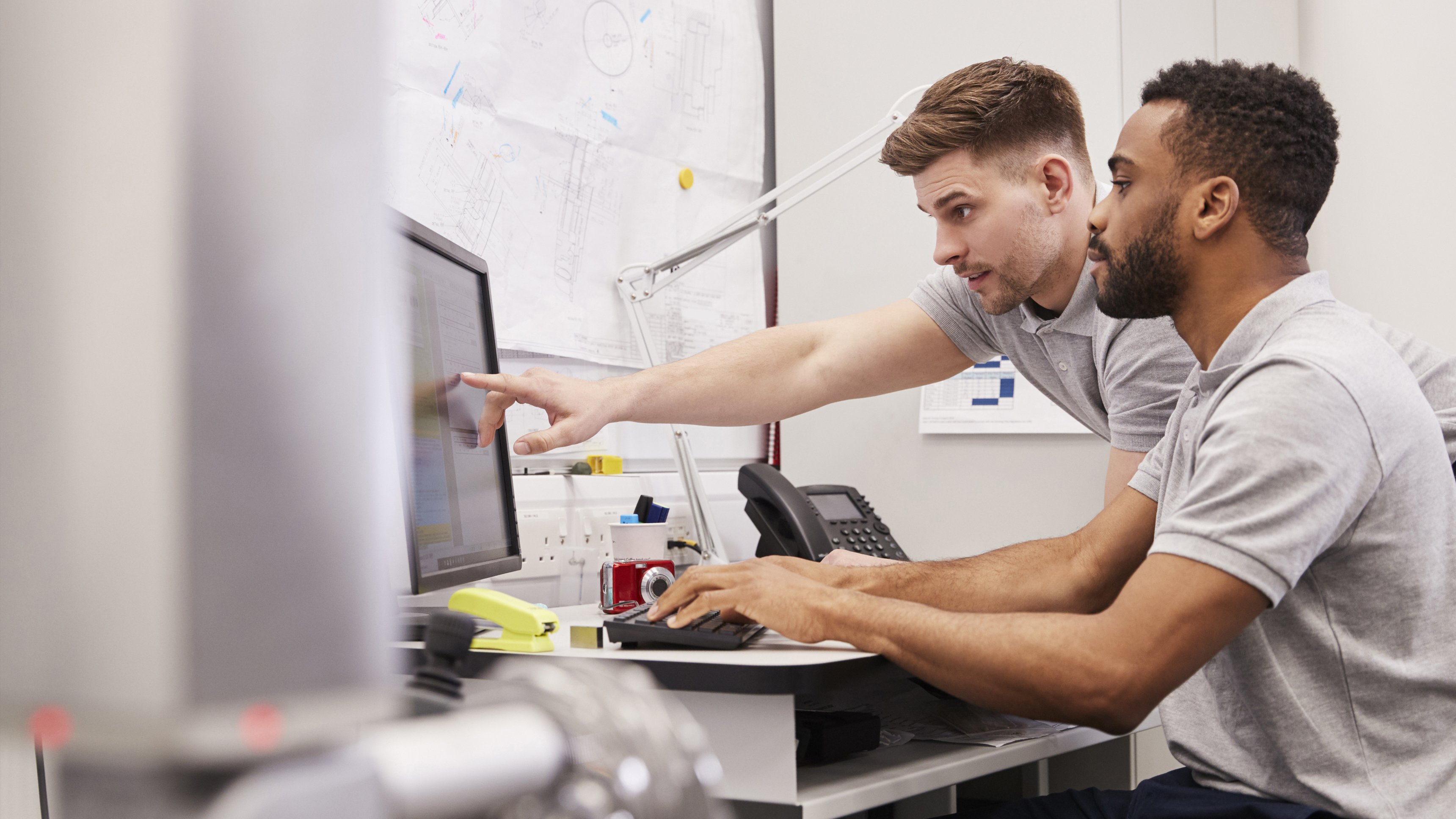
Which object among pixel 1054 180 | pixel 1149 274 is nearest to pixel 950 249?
pixel 1054 180

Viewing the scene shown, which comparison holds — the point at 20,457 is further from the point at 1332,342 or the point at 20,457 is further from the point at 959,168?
the point at 959,168

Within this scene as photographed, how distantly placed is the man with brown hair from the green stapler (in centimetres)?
25

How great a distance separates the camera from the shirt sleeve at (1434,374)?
3.43ft

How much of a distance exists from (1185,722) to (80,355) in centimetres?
110

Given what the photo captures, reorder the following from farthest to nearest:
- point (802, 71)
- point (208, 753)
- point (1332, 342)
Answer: point (802, 71)
point (1332, 342)
point (208, 753)

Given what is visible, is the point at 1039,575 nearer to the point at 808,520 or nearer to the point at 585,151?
the point at 808,520

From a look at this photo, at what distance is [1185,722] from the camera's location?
1056 mm

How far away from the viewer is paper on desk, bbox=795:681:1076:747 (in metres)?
1.21

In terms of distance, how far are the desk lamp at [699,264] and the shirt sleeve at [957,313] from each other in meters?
0.26

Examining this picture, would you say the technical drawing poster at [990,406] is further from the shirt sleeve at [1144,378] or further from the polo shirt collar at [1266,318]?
the polo shirt collar at [1266,318]

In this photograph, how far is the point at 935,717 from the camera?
127 cm

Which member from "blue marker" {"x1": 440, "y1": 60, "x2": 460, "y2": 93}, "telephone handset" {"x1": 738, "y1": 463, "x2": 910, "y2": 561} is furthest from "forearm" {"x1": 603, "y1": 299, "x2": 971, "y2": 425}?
"blue marker" {"x1": 440, "y1": 60, "x2": 460, "y2": 93}

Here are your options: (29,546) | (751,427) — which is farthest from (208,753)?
(751,427)

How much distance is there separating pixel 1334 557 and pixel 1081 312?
662 mm
